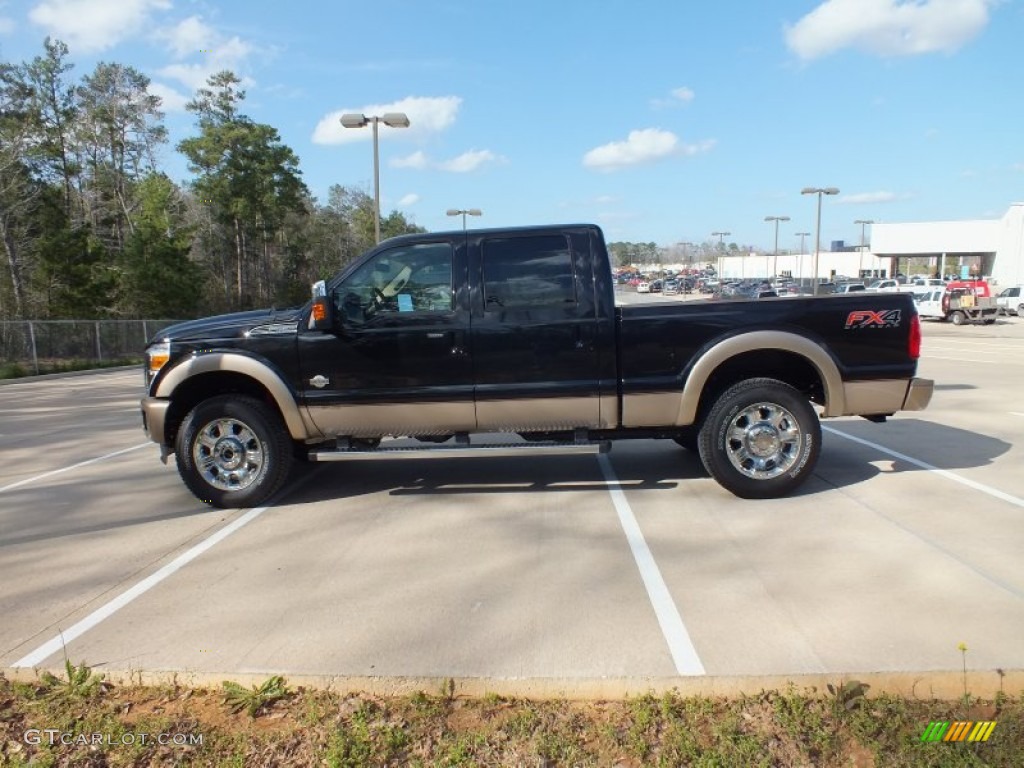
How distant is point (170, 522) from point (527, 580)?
3.13 meters

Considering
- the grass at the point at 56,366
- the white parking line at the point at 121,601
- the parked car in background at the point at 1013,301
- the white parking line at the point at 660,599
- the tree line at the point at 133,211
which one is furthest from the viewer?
the parked car in background at the point at 1013,301

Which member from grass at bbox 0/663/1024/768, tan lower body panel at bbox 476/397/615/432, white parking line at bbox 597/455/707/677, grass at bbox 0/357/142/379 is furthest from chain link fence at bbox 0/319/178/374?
grass at bbox 0/663/1024/768

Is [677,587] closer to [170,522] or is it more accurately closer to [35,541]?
[170,522]

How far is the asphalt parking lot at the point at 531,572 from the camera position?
3426 mm

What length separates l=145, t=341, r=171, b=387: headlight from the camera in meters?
5.86

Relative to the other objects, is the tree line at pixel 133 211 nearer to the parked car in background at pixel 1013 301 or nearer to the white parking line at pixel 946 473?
the white parking line at pixel 946 473

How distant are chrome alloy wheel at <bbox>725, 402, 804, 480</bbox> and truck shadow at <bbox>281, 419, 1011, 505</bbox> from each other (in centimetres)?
45

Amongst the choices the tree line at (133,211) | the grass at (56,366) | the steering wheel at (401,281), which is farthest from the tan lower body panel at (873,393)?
the tree line at (133,211)

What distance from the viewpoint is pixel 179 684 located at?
3.32 metres

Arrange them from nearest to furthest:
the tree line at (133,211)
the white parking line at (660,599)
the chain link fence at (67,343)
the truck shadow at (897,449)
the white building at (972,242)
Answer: the white parking line at (660,599)
the truck shadow at (897,449)
the chain link fence at (67,343)
the tree line at (133,211)
the white building at (972,242)

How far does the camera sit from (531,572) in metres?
4.46

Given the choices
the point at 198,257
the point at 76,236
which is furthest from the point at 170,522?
the point at 198,257

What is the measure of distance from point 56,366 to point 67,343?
997 mm

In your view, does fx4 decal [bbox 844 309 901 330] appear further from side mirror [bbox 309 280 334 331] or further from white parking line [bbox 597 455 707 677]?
side mirror [bbox 309 280 334 331]
